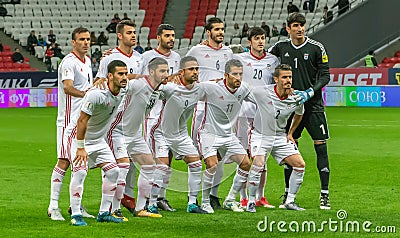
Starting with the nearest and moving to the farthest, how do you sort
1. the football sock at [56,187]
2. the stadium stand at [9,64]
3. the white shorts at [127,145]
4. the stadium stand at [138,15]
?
1. the football sock at [56,187]
2. the white shorts at [127,145]
3. the stadium stand at [9,64]
4. the stadium stand at [138,15]

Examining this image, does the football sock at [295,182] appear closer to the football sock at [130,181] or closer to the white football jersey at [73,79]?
the football sock at [130,181]

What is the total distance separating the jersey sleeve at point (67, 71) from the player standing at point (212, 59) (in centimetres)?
159

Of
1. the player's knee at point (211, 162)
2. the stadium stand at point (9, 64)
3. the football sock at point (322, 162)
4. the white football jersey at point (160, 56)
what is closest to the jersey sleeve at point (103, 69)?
the white football jersey at point (160, 56)

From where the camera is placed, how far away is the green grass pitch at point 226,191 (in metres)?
9.03

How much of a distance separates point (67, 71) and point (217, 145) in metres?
2.00

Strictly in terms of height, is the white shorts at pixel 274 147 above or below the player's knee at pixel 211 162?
above

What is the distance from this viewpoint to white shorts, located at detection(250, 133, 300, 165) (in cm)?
1056

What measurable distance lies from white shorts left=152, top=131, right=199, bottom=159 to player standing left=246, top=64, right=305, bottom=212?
791 mm

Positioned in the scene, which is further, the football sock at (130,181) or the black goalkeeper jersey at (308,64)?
the black goalkeeper jersey at (308,64)

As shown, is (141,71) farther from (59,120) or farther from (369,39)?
(369,39)

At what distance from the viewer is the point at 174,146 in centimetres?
1034

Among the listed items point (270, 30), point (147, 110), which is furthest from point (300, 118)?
Result: point (270, 30)

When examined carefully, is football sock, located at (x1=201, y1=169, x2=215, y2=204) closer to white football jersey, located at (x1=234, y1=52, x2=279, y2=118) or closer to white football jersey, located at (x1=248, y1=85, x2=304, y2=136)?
white football jersey, located at (x1=248, y1=85, x2=304, y2=136)

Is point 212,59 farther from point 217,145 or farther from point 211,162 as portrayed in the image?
point 211,162
